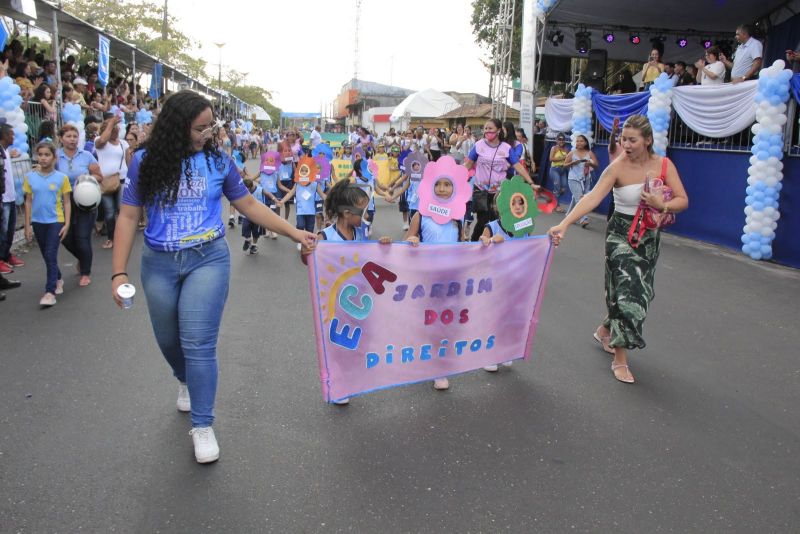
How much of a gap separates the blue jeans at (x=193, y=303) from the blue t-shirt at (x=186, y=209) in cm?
6

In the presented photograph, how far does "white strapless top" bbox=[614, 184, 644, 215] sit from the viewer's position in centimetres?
473

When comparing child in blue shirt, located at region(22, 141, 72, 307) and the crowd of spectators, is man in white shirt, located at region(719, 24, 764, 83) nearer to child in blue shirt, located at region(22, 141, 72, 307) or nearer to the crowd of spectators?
the crowd of spectators

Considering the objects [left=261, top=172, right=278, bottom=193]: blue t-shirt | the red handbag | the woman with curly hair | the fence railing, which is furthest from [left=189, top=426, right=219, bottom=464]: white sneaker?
the fence railing

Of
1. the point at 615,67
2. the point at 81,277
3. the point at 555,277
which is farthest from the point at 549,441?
the point at 615,67

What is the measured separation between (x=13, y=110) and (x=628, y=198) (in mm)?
8707

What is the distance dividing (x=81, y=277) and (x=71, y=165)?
1310 mm

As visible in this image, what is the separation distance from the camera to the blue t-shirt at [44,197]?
647 cm

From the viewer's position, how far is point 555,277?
27.5ft

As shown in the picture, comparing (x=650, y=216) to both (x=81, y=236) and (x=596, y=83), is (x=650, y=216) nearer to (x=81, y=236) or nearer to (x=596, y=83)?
(x=81, y=236)

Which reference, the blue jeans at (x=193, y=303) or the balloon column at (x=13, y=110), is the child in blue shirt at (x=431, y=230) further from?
the balloon column at (x=13, y=110)

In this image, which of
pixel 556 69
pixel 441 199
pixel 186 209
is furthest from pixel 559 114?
pixel 186 209

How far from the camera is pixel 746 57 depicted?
11.2 metres

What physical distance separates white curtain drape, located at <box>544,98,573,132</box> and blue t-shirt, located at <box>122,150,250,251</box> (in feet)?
50.1

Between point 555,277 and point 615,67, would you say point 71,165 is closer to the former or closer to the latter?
point 555,277
